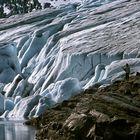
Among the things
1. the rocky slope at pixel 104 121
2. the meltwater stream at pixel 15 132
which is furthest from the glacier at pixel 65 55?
the rocky slope at pixel 104 121

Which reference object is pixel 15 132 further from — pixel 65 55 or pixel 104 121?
pixel 65 55

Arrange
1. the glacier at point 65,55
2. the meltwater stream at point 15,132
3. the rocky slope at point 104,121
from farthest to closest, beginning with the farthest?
the glacier at point 65,55 → the meltwater stream at point 15,132 → the rocky slope at point 104,121

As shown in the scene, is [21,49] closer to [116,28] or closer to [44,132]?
[116,28]

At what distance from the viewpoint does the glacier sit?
308ft

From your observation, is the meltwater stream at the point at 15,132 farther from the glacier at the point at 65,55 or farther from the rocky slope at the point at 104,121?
the glacier at the point at 65,55

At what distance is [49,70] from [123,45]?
15.9m

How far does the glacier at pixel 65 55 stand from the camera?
9375 centimetres

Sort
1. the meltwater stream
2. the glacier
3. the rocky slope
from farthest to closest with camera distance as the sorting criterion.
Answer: the glacier → the meltwater stream → the rocky slope

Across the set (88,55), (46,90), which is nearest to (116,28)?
(88,55)

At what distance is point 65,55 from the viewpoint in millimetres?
109812

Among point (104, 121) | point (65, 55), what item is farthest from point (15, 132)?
point (65, 55)

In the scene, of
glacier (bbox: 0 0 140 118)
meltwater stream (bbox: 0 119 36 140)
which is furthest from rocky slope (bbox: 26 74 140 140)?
glacier (bbox: 0 0 140 118)

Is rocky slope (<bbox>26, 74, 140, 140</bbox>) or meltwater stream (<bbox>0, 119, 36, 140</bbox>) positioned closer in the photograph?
rocky slope (<bbox>26, 74, 140, 140</bbox>)

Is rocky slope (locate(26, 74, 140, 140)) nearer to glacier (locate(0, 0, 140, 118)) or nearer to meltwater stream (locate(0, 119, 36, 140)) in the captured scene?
meltwater stream (locate(0, 119, 36, 140))
